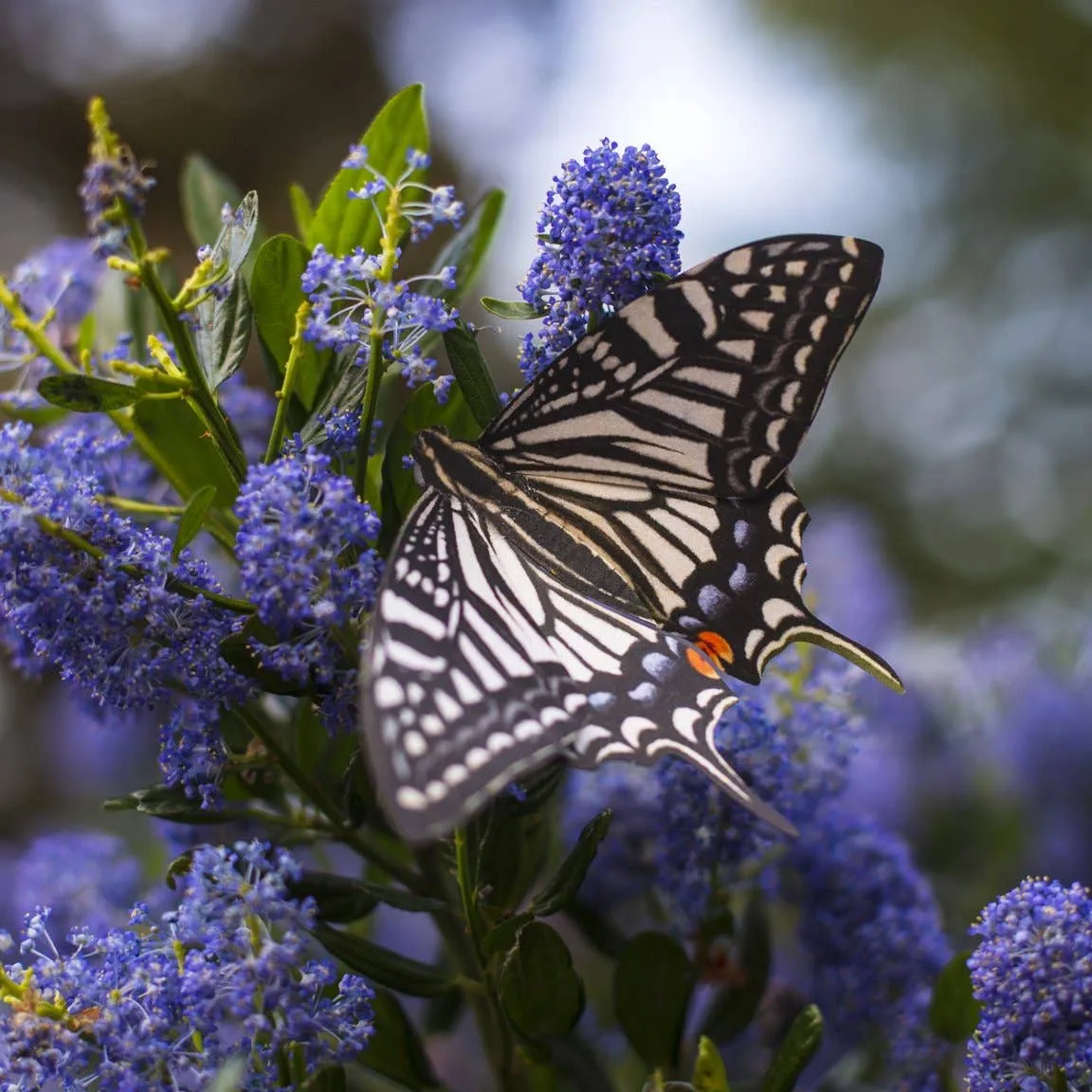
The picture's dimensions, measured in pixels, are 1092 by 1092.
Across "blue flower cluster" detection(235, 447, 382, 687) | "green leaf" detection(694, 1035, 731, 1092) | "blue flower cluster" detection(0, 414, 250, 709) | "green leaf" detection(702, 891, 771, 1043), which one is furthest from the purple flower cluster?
"green leaf" detection(702, 891, 771, 1043)

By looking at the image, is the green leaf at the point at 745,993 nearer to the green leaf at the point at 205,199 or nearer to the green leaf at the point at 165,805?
the green leaf at the point at 165,805

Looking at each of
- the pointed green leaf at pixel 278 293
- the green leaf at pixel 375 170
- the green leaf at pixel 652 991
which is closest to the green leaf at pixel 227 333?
the pointed green leaf at pixel 278 293

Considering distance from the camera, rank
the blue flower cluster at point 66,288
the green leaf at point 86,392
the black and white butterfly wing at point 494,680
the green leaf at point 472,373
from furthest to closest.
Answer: the blue flower cluster at point 66,288 < the green leaf at point 472,373 < the green leaf at point 86,392 < the black and white butterfly wing at point 494,680

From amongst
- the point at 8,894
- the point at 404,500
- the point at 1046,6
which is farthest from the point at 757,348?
the point at 1046,6

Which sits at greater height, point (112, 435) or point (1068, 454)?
point (1068, 454)

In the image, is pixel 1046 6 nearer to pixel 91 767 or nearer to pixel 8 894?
pixel 91 767

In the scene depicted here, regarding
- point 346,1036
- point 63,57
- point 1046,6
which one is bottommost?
point 346,1036
